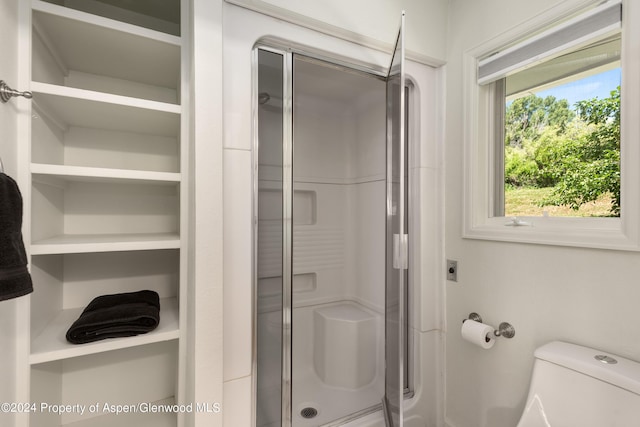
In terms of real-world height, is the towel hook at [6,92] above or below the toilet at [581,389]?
above

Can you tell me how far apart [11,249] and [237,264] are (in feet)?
1.81

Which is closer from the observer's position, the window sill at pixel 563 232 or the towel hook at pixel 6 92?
the towel hook at pixel 6 92

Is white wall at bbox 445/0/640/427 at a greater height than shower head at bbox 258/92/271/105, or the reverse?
shower head at bbox 258/92/271/105

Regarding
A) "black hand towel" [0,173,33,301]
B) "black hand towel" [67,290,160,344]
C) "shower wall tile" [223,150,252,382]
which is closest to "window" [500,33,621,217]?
"shower wall tile" [223,150,252,382]

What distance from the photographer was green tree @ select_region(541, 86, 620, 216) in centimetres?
97

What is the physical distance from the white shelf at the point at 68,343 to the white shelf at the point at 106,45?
3.23 ft

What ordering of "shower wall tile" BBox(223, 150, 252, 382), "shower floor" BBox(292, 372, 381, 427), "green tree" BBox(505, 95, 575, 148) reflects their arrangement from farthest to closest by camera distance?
"shower floor" BBox(292, 372, 381, 427) → "green tree" BBox(505, 95, 575, 148) → "shower wall tile" BBox(223, 150, 252, 382)

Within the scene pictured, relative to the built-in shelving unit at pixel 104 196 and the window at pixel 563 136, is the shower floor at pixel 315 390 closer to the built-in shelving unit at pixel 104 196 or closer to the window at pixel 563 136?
the built-in shelving unit at pixel 104 196

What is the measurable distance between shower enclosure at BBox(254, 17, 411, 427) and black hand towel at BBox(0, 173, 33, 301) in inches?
23.5

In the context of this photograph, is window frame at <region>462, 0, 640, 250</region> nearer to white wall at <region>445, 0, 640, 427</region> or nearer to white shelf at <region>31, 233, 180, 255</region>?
white wall at <region>445, 0, 640, 427</region>

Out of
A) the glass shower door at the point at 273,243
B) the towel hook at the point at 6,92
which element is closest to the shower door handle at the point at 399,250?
the glass shower door at the point at 273,243

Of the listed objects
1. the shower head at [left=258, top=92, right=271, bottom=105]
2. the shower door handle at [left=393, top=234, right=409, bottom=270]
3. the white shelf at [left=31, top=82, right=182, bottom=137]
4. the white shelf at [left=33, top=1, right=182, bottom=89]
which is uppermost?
the white shelf at [left=33, top=1, right=182, bottom=89]

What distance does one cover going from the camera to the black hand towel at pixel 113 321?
924 mm

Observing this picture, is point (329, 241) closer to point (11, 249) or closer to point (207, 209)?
point (207, 209)
